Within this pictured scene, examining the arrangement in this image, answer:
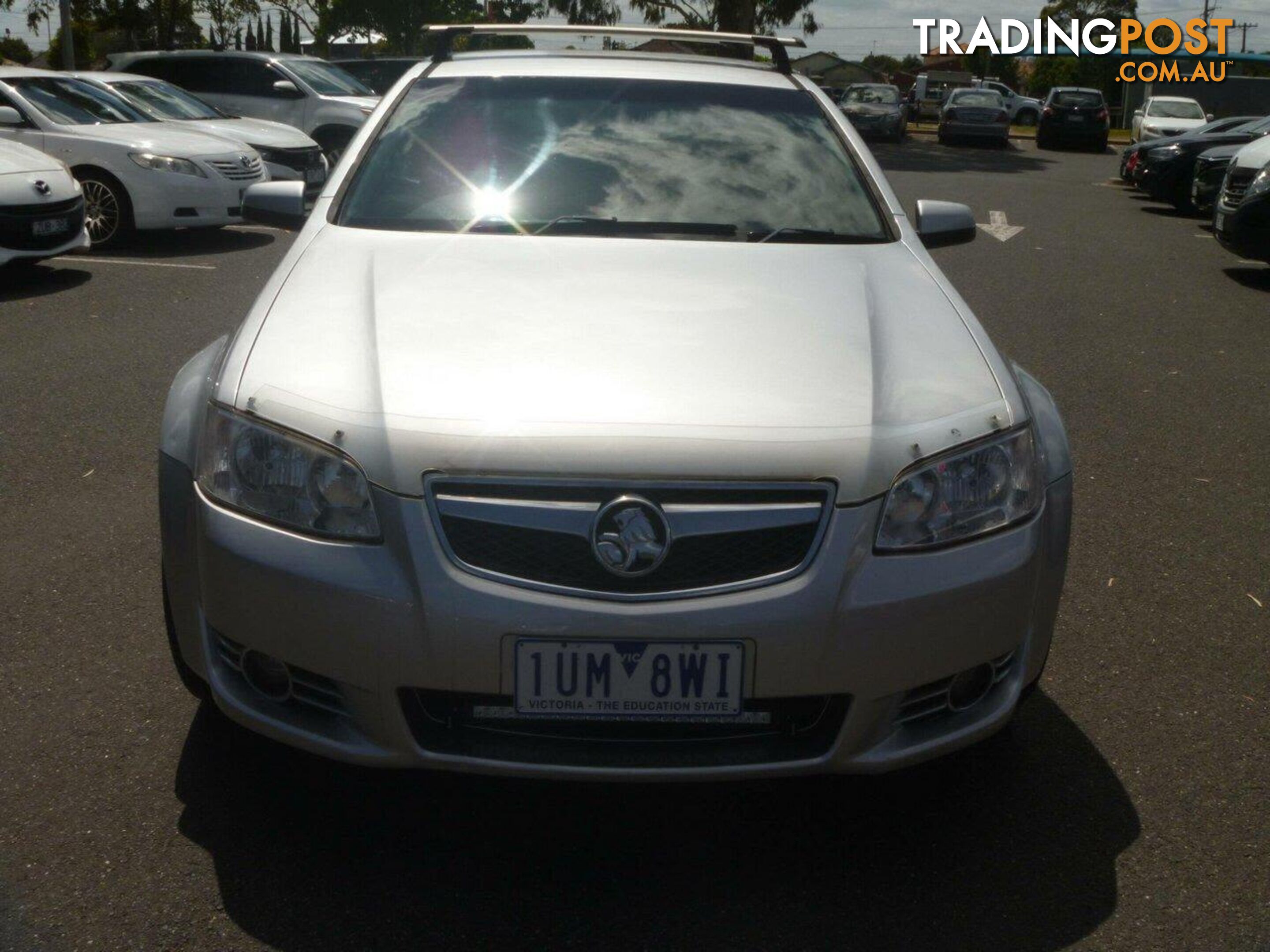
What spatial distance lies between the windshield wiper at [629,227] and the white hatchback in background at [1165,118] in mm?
26455

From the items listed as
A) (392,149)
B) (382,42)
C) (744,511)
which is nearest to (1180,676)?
(744,511)

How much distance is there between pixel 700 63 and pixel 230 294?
18.9 feet

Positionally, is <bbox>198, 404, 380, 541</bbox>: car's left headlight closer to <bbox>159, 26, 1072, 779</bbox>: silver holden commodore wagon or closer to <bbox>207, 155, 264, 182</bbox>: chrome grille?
<bbox>159, 26, 1072, 779</bbox>: silver holden commodore wagon

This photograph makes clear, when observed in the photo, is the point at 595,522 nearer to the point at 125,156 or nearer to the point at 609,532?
the point at 609,532

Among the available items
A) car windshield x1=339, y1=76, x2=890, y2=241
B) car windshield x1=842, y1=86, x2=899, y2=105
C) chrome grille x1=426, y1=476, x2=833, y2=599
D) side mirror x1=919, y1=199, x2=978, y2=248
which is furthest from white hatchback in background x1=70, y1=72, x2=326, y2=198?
car windshield x1=842, y1=86, x2=899, y2=105

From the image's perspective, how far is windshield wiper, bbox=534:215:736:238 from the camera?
12.4 feet

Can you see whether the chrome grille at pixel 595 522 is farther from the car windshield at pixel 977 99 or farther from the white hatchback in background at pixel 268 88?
the car windshield at pixel 977 99

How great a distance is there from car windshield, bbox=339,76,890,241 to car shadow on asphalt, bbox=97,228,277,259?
7.93 m

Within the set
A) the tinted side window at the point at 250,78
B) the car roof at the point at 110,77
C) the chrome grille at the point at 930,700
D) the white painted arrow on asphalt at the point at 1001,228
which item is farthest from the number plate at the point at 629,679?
the tinted side window at the point at 250,78

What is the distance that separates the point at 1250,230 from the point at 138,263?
28.1 ft

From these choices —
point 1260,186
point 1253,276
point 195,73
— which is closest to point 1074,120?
point 195,73

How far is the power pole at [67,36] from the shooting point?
26094mm

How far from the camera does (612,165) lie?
13.3ft

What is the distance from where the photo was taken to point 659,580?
101 inches
